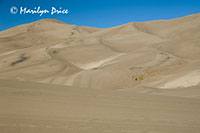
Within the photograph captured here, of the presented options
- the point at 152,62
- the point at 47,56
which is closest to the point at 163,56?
the point at 152,62

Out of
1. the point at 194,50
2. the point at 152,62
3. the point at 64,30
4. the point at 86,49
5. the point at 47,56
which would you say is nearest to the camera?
the point at 152,62

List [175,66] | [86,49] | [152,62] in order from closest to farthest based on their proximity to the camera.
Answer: [175,66] → [152,62] → [86,49]

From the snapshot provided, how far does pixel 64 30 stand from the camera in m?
29.7

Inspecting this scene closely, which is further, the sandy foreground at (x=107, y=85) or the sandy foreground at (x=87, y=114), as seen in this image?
the sandy foreground at (x=107, y=85)

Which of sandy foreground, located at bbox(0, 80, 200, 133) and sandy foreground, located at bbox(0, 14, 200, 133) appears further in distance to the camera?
sandy foreground, located at bbox(0, 14, 200, 133)

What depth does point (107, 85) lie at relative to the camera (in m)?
8.17

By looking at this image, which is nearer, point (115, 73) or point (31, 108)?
point (31, 108)

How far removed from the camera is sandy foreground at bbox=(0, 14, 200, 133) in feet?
6.45

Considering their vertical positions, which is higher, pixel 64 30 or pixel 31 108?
pixel 64 30

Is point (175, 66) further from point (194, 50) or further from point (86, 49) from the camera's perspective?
point (86, 49)

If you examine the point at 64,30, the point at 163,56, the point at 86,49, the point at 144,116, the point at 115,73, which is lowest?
the point at 144,116

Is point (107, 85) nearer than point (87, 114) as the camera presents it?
No

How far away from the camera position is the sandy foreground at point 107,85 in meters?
1.97

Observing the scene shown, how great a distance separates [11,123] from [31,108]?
503mm
